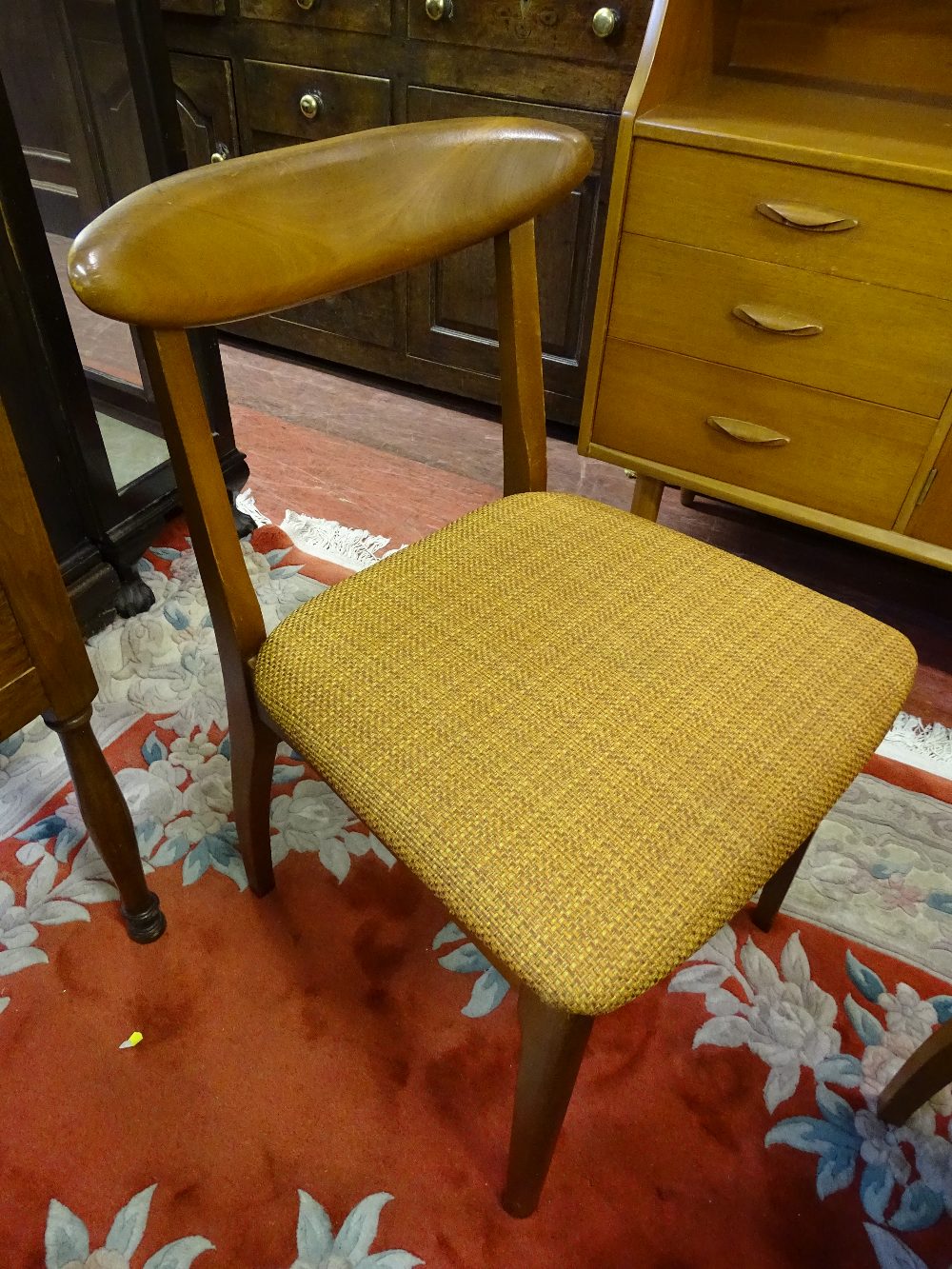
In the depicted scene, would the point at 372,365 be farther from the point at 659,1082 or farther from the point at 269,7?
the point at 659,1082

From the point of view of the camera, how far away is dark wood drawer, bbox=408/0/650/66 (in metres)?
1.41

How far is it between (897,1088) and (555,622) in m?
0.57

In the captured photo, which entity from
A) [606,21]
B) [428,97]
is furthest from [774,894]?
[428,97]

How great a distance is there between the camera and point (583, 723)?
67 centimetres

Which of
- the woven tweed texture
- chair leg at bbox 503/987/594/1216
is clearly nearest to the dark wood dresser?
the woven tweed texture

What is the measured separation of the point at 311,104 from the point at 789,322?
3.65 ft

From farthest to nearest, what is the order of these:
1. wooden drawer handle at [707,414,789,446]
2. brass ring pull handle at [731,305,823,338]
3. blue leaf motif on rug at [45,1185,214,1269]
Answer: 1. wooden drawer handle at [707,414,789,446]
2. brass ring pull handle at [731,305,823,338]
3. blue leaf motif on rug at [45,1185,214,1269]

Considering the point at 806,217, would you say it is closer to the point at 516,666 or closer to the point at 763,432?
the point at 763,432

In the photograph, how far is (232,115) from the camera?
1828mm

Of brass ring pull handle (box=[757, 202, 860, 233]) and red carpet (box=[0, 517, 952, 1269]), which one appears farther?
brass ring pull handle (box=[757, 202, 860, 233])

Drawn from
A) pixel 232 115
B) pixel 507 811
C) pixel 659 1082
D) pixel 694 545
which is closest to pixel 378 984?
pixel 659 1082

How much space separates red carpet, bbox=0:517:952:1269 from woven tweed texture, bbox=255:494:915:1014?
40 centimetres

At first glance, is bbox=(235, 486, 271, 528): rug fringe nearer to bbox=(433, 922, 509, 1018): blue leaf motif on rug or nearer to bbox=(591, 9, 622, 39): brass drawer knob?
bbox=(433, 922, 509, 1018): blue leaf motif on rug

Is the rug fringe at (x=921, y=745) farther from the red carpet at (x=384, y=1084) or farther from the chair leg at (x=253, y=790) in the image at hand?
the chair leg at (x=253, y=790)
